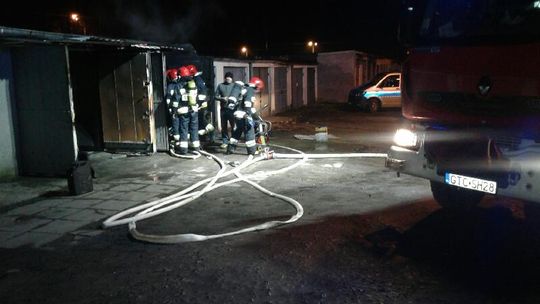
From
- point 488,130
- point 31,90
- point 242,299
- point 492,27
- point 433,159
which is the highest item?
point 492,27

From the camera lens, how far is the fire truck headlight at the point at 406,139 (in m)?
5.53

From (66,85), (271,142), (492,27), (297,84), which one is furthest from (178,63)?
(297,84)

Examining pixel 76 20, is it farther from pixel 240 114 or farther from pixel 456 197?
pixel 456 197

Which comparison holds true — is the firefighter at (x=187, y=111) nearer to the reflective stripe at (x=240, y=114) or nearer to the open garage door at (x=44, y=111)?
the reflective stripe at (x=240, y=114)

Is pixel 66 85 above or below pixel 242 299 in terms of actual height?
above

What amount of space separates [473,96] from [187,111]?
6.89 metres

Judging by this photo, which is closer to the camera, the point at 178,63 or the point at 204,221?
the point at 204,221

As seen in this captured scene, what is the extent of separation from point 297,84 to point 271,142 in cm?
1186

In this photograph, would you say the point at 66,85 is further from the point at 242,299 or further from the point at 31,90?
the point at 242,299

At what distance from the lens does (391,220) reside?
5.80 meters

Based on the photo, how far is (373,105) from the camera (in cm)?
2161

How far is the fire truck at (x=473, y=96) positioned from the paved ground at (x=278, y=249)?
29.7 inches

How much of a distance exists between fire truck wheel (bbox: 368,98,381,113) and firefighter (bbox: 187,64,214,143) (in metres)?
11.4

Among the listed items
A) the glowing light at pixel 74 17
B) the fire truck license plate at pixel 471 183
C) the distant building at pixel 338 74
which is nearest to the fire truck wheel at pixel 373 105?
the distant building at pixel 338 74
